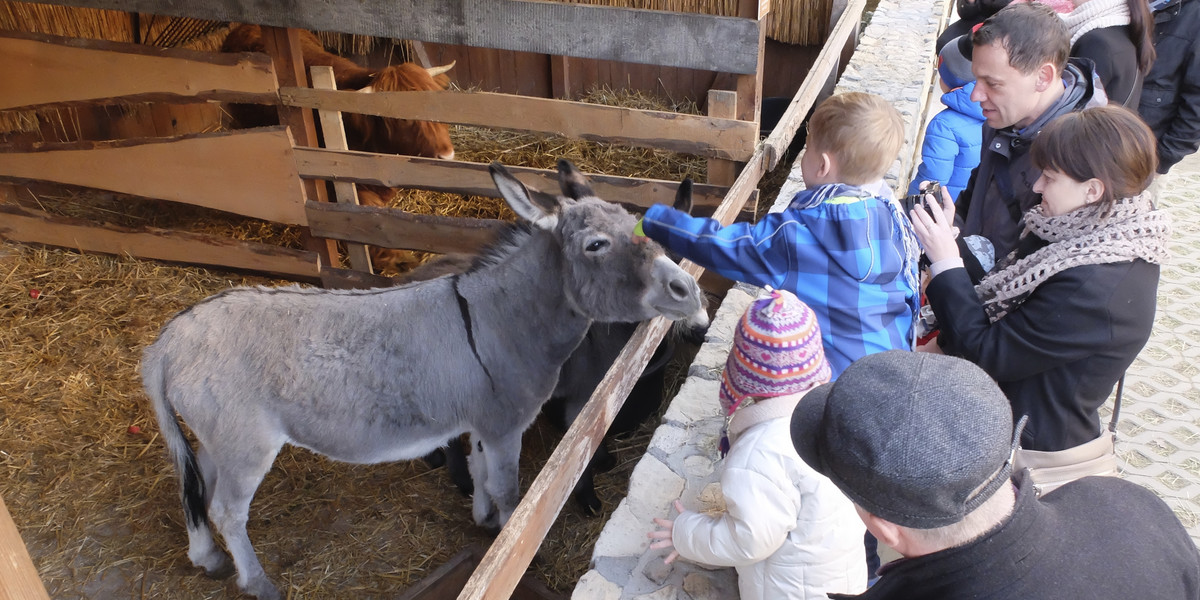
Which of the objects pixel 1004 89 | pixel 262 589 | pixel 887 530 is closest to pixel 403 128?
pixel 262 589

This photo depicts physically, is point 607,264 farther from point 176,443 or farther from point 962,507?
point 176,443

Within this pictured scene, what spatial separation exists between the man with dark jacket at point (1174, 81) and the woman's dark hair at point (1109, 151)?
2.06 meters

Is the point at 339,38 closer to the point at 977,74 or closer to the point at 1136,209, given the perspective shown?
the point at 977,74

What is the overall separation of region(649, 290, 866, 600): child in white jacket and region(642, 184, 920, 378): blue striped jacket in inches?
13.9

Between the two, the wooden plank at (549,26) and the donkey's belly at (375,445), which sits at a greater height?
the wooden plank at (549,26)

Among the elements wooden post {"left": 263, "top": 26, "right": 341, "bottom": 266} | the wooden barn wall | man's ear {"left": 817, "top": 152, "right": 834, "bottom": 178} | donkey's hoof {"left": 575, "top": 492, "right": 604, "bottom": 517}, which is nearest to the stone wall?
donkey's hoof {"left": 575, "top": 492, "right": 604, "bottom": 517}

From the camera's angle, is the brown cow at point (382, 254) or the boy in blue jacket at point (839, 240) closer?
the boy in blue jacket at point (839, 240)

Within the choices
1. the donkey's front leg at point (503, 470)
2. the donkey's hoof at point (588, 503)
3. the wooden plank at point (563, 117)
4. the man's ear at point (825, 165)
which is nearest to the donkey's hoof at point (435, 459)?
the donkey's front leg at point (503, 470)

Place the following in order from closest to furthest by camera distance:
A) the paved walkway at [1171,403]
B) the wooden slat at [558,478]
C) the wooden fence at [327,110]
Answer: the wooden slat at [558,478] < the paved walkway at [1171,403] < the wooden fence at [327,110]

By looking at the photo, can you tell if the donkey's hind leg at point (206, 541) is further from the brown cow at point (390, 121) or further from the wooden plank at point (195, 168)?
the brown cow at point (390, 121)

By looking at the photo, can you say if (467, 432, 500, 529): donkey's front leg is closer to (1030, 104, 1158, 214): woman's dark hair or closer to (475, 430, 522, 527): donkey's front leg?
(475, 430, 522, 527): donkey's front leg

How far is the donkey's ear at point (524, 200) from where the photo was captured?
8.80ft

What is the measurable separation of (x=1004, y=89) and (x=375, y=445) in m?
2.95

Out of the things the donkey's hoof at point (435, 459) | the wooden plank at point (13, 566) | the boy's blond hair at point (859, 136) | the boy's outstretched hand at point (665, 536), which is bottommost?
the donkey's hoof at point (435, 459)
